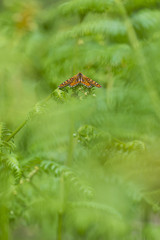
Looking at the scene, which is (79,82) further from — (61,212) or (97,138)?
(61,212)

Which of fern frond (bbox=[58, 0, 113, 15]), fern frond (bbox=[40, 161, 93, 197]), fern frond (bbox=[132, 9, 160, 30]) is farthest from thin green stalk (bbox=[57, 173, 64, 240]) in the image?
fern frond (bbox=[132, 9, 160, 30])

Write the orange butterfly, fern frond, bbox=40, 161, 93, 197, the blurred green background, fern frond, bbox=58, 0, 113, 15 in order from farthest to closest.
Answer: fern frond, bbox=58, 0, 113, 15
the blurred green background
fern frond, bbox=40, 161, 93, 197
the orange butterfly

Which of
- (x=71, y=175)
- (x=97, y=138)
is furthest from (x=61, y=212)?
(x=97, y=138)

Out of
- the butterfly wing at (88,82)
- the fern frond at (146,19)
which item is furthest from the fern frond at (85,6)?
the butterfly wing at (88,82)

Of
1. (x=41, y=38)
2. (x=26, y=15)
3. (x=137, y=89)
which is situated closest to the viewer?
(x=137, y=89)

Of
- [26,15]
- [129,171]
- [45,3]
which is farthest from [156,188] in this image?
[45,3]

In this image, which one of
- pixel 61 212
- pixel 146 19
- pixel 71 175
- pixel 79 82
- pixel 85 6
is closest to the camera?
pixel 79 82

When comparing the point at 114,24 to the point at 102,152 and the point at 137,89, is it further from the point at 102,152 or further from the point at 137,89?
the point at 102,152

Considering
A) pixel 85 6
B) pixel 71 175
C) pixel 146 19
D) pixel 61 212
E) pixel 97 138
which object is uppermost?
pixel 146 19

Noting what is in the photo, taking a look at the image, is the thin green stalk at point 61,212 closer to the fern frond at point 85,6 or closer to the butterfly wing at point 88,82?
the butterfly wing at point 88,82

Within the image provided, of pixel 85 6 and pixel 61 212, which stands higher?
pixel 85 6

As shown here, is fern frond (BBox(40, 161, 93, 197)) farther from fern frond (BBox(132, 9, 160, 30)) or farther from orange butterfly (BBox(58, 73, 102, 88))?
fern frond (BBox(132, 9, 160, 30))
